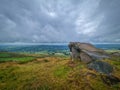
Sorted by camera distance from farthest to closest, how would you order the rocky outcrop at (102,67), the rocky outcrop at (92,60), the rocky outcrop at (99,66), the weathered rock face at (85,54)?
the weathered rock face at (85,54) → the rocky outcrop at (92,60) → the rocky outcrop at (102,67) → the rocky outcrop at (99,66)

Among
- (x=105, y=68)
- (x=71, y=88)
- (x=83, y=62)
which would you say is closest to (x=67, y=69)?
(x=83, y=62)

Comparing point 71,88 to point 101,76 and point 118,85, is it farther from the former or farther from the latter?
point 118,85

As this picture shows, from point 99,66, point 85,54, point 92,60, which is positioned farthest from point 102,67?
point 85,54

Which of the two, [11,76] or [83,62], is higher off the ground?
[83,62]

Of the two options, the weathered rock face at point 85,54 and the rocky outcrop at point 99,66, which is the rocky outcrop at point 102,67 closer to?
the rocky outcrop at point 99,66

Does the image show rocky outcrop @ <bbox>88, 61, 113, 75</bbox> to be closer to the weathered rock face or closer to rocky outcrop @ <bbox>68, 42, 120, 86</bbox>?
rocky outcrop @ <bbox>68, 42, 120, 86</bbox>

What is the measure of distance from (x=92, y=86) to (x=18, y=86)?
28.2 feet

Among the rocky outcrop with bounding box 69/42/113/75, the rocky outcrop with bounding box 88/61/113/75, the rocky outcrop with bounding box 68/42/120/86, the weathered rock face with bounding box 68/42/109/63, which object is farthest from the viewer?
the weathered rock face with bounding box 68/42/109/63

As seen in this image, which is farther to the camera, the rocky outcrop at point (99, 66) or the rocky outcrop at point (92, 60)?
the rocky outcrop at point (92, 60)

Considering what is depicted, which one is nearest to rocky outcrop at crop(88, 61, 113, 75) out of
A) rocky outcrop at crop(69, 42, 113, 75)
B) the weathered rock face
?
rocky outcrop at crop(69, 42, 113, 75)

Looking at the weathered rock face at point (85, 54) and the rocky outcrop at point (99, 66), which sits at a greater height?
the weathered rock face at point (85, 54)

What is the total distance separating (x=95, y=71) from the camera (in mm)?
13484

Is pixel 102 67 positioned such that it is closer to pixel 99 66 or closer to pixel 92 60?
pixel 99 66

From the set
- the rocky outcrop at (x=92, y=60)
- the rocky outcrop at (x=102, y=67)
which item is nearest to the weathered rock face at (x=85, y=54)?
the rocky outcrop at (x=92, y=60)
